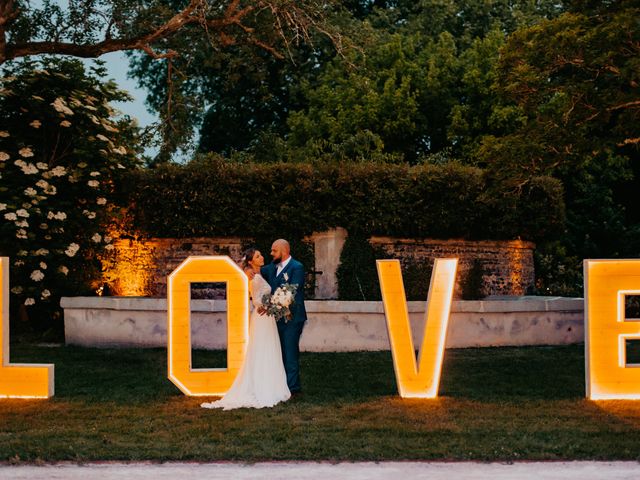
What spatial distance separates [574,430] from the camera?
373 inches

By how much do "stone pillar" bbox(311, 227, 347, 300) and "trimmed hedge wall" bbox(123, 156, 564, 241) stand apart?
33 cm

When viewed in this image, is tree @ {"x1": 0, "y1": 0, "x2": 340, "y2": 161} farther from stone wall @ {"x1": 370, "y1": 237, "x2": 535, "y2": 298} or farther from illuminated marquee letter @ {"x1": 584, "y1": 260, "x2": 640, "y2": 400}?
illuminated marquee letter @ {"x1": 584, "y1": 260, "x2": 640, "y2": 400}

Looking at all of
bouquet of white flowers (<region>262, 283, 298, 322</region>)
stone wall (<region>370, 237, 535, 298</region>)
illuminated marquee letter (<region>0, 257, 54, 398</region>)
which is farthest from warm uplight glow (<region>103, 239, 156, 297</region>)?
bouquet of white flowers (<region>262, 283, 298, 322</region>)

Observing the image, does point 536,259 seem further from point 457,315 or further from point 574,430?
point 574,430

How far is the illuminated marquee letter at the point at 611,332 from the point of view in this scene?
1139 cm

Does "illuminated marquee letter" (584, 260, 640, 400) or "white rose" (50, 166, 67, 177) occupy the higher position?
"white rose" (50, 166, 67, 177)

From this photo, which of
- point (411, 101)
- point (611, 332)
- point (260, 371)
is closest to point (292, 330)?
point (260, 371)

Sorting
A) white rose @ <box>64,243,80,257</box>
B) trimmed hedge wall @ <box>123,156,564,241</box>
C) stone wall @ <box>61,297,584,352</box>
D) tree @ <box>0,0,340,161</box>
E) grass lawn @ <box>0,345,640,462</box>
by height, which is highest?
tree @ <box>0,0,340,161</box>

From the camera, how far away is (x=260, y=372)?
457 inches

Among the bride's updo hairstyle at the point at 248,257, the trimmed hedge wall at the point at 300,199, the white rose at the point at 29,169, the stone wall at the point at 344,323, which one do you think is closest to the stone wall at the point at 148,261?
the trimmed hedge wall at the point at 300,199

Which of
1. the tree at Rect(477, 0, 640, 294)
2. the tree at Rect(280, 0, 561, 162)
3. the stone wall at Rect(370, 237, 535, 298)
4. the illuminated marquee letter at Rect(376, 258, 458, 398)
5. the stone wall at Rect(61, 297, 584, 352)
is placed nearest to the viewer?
the illuminated marquee letter at Rect(376, 258, 458, 398)

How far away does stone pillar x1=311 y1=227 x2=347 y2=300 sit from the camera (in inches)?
809

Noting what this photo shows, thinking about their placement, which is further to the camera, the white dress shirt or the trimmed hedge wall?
the trimmed hedge wall

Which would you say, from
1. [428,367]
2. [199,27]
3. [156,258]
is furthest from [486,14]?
[428,367]
